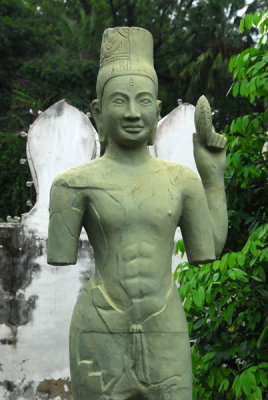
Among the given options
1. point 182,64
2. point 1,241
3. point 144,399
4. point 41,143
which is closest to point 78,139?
point 41,143

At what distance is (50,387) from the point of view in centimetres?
674

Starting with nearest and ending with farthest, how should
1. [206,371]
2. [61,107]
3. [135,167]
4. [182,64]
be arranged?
1. [135,167]
2. [206,371]
3. [61,107]
4. [182,64]

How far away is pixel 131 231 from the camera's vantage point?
11.3ft

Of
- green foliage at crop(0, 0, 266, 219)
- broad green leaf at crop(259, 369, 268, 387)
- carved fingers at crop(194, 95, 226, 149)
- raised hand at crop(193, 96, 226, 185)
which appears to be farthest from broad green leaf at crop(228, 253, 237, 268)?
green foliage at crop(0, 0, 266, 219)

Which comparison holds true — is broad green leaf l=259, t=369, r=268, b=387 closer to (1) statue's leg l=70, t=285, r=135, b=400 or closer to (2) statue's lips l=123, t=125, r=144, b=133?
(1) statue's leg l=70, t=285, r=135, b=400

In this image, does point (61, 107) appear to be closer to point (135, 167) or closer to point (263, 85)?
point (263, 85)

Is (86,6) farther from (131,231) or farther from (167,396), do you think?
(167,396)

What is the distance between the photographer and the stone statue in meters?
3.32

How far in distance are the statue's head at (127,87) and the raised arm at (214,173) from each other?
272 millimetres

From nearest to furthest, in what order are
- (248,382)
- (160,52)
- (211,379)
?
(248,382) < (211,379) < (160,52)

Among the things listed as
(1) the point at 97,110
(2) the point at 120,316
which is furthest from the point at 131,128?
(2) the point at 120,316

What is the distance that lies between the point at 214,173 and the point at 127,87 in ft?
2.13

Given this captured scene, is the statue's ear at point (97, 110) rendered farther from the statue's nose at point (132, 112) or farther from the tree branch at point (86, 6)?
the tree branch at point (86, 6)

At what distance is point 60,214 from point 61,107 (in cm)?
387
